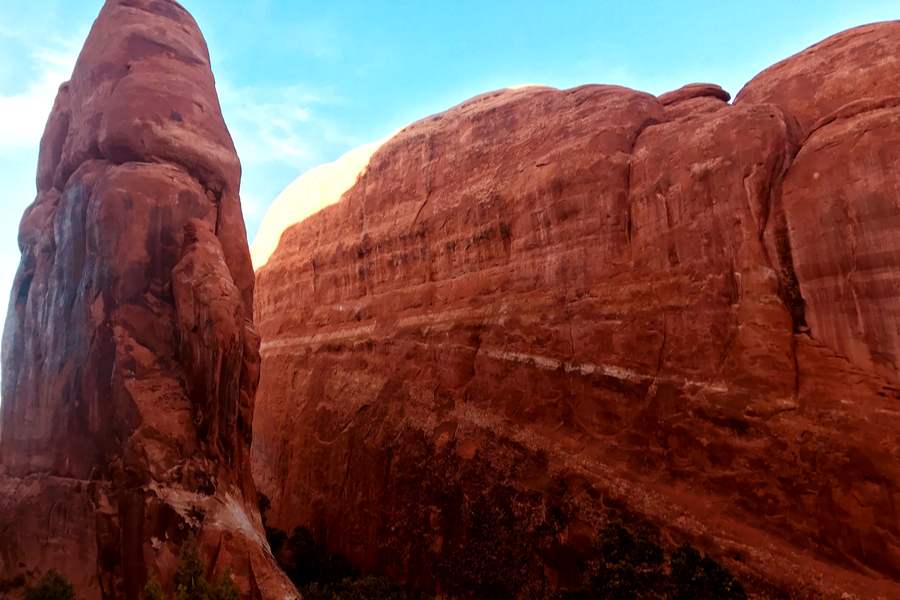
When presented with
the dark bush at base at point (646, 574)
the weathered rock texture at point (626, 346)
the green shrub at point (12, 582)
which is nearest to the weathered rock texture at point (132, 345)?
the green shrub at point (12, 582)

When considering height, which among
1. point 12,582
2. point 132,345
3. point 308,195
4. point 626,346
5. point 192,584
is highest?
point 308,195

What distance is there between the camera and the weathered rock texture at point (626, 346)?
425 inches

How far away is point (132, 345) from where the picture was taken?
12.4 meters

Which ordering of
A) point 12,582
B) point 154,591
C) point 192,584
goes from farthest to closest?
point 12,582 → point 192,584 → point 154,591

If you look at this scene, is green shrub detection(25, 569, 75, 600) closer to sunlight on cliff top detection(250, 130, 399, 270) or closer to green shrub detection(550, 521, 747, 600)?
green shrub detection(550, 521, 747, 600)

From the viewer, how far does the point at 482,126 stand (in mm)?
20625

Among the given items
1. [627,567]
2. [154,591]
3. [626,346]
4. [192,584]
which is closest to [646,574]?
[627,567]

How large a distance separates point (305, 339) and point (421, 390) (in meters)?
7.52

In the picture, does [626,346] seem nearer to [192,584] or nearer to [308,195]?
[192,584]

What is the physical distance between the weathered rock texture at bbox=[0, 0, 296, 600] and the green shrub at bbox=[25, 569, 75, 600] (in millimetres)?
949

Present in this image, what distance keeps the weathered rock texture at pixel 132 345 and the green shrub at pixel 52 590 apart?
3.11 ft

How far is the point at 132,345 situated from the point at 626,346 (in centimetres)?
1151

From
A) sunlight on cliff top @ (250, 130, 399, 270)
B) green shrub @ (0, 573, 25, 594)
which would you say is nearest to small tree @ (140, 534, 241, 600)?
green shrub @ (0, 573, 25, 594)

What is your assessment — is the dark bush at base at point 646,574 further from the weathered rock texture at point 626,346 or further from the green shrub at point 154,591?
the green shrub at point 154,591
